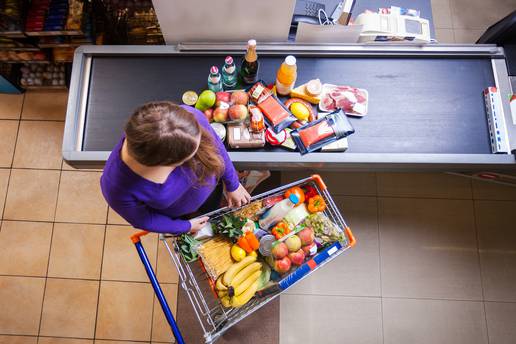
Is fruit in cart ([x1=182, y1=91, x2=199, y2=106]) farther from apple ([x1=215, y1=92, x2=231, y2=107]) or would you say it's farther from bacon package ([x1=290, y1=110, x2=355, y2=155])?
bacon package ([x1=290, y1=110, x2=355, y2=155])

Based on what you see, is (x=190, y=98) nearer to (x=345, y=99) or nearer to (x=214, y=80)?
(x=214, y=80)

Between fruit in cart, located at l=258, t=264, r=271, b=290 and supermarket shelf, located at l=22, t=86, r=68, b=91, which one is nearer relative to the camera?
fruit in cart, located at l=258, t=264, r=271, b=290

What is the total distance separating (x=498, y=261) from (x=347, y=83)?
187 centimetres

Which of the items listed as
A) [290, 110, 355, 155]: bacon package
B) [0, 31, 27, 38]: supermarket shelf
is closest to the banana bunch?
[290, 110, 355, 155]: bacon package

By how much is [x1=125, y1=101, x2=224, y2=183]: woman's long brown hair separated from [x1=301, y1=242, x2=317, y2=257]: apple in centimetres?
89

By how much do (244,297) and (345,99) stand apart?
1.09 meters

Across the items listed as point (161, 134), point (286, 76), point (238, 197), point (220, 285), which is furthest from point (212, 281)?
point (286, 76)

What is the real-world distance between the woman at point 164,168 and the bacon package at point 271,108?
333mm

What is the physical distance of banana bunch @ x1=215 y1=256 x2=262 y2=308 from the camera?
1720 millimetres

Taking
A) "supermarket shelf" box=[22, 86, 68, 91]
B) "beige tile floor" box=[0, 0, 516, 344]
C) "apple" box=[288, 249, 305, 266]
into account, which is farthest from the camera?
"supermarket shelf" box=[22, 86, 68, 91]

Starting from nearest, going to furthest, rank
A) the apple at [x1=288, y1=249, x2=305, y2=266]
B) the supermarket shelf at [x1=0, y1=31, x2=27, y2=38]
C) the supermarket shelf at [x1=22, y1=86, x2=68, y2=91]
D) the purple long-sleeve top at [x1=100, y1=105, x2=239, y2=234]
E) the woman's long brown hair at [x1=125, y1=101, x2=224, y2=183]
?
the woman's long brown hair at [x1=125, y1=101, x2=224, y2=183] → the purple long-sleeve top at [x1=100, y1=105, x2=239, y2=234] → the apple at [x1=288, y1=249, x2=305, y2=266] → the supermarket shelf at [x1=0, y1=31, x2=27, y2=38] → the supermarket shelf at [x1=22, y1=86, x2=68, y2=91]

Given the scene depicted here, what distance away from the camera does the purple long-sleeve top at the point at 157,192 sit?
130 centimetres

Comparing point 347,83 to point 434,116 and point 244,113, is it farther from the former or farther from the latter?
point 244,113

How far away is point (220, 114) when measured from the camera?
179 cm
